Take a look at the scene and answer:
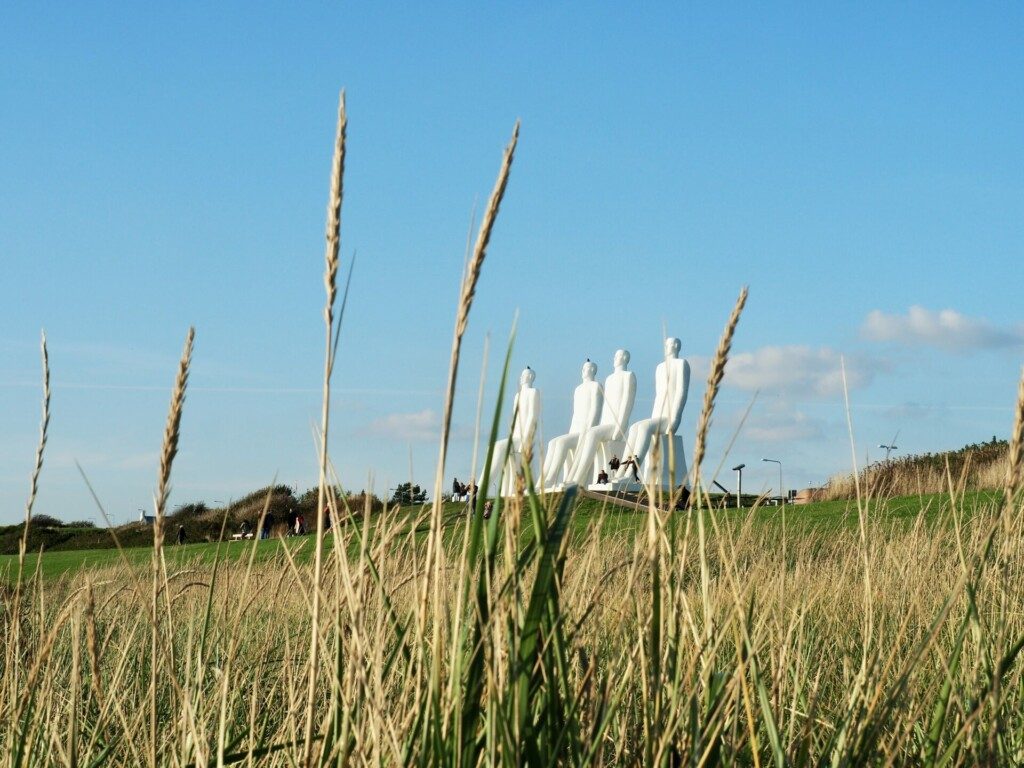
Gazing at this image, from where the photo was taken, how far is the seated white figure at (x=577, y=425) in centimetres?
1811

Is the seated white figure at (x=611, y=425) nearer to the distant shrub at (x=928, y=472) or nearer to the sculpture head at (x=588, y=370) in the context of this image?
the sculpture head at (x=588, y=370)

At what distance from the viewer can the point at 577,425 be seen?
18.9 m

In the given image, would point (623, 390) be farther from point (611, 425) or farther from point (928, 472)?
point (928, 472)

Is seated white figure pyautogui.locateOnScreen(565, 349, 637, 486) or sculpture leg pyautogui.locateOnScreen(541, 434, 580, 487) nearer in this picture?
seated white figure pyautogui.locateOnScreen(565, 349, 637, 486)

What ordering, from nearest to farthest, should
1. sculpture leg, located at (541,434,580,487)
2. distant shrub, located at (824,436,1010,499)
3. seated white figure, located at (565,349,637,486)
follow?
distant shrub, located at (824,436,1010,499), seated white figure, located at (565,349,637,486), sculpture leg, located at (541,434,580,487)


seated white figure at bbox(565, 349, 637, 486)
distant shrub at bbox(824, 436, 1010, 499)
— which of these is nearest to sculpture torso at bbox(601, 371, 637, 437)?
seated white figure at bbox(565, 349, 637, 486)

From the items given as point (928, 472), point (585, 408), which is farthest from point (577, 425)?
point (928, 472)

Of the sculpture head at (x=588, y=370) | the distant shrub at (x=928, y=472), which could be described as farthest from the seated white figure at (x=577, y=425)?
the distant shrub at (x=928, y=472)

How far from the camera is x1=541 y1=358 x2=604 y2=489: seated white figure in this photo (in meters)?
18.1

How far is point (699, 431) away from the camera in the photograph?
119 centimetres

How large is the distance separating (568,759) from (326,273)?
81 centimetres

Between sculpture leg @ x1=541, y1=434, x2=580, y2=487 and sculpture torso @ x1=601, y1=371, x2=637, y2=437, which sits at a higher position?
sculpture torso @ x1=601, y1=371, x2=637, y2=437

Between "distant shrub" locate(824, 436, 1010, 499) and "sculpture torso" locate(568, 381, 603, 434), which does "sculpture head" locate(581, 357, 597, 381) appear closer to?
"sculpture torso" locate(568, 381, 603, 434)

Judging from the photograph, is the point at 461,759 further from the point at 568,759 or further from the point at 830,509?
the point at 830,509
